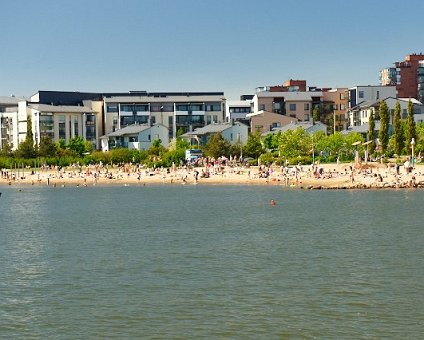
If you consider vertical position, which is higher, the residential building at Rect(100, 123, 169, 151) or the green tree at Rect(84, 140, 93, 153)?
the residential building at Rect(100, 123, 169, 151)

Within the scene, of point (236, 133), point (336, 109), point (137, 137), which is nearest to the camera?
point (236, 133)

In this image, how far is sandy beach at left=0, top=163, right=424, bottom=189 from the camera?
70375 mm

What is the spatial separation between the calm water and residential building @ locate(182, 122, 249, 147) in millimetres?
58403

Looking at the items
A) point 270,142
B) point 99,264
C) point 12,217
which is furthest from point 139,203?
point 270,142

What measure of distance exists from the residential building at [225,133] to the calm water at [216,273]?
192 ft

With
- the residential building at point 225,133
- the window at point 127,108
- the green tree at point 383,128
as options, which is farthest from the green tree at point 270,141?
the window at point 127,108

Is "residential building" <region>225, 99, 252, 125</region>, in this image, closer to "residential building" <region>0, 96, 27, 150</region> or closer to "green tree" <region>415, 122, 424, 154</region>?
"residential building" <region>0, 96, 27, 150</region>

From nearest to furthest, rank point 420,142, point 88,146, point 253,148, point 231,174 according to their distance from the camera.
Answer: point 231,174 → point 420,142 → point 253,148 → point 88,146

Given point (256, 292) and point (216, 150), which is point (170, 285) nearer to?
point (256, 292)

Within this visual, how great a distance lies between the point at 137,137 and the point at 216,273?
88.5m

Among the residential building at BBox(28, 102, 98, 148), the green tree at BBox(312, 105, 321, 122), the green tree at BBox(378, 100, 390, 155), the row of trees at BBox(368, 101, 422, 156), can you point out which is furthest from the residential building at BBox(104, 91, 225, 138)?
the green tree at BBox(378, 100, 390, 155)

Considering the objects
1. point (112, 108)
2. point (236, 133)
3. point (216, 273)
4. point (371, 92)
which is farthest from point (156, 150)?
point (216, 273)

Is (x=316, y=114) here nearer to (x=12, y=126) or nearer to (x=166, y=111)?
(x=166, y=111)

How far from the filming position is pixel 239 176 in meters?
82.6
